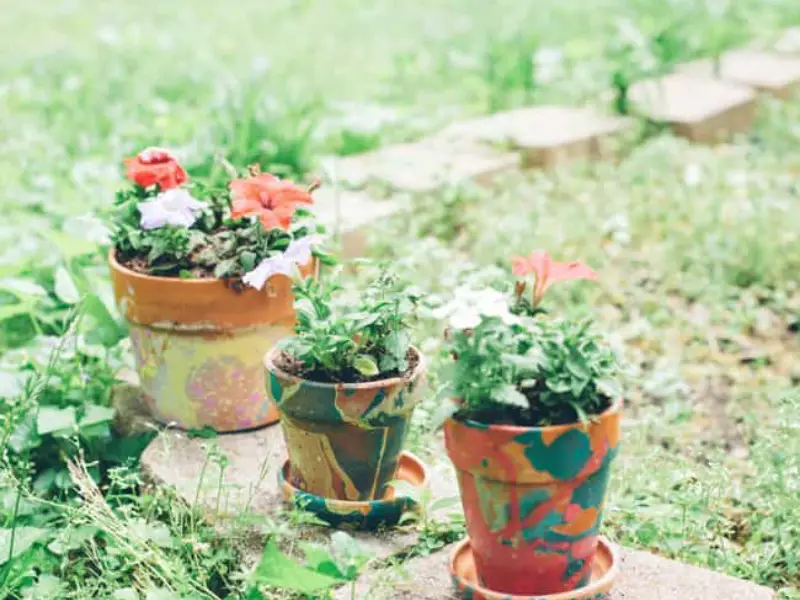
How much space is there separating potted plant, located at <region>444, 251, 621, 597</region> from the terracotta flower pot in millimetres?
241

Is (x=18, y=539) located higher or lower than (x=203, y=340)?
lower

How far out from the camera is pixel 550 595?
1867mm

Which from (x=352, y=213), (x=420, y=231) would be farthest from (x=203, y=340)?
(x=420, y=231)

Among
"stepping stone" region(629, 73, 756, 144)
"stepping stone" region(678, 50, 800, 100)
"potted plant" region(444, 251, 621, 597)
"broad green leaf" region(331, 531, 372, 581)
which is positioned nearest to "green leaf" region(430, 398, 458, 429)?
"potted plant" region(444, 251, 621, 597)

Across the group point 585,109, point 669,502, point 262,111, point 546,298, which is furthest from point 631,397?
point 585,109

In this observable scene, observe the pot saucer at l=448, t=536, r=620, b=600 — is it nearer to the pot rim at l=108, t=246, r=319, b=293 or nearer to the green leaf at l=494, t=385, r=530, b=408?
the green leaf at l=494, t=385, r=530, b=408

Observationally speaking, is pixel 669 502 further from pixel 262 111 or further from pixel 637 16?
pixel 637 16

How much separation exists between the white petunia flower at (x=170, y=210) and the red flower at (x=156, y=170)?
41 millimetres

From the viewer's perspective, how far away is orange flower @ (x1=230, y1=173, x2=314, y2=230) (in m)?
2.27

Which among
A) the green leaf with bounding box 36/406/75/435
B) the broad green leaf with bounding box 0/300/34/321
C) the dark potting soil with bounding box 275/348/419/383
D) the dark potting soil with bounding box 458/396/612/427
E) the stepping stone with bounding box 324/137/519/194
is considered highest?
the dark potting soil with bounding box 458/396/612/427

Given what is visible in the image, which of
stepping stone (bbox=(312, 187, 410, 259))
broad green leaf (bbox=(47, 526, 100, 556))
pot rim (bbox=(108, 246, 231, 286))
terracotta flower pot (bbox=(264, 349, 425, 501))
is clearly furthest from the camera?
stepping stone (bbox=(312, 187, 410, 259))

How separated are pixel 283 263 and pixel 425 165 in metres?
1.91

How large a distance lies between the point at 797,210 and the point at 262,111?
5.43 ft

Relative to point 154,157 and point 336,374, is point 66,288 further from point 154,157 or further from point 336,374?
point 336,374
